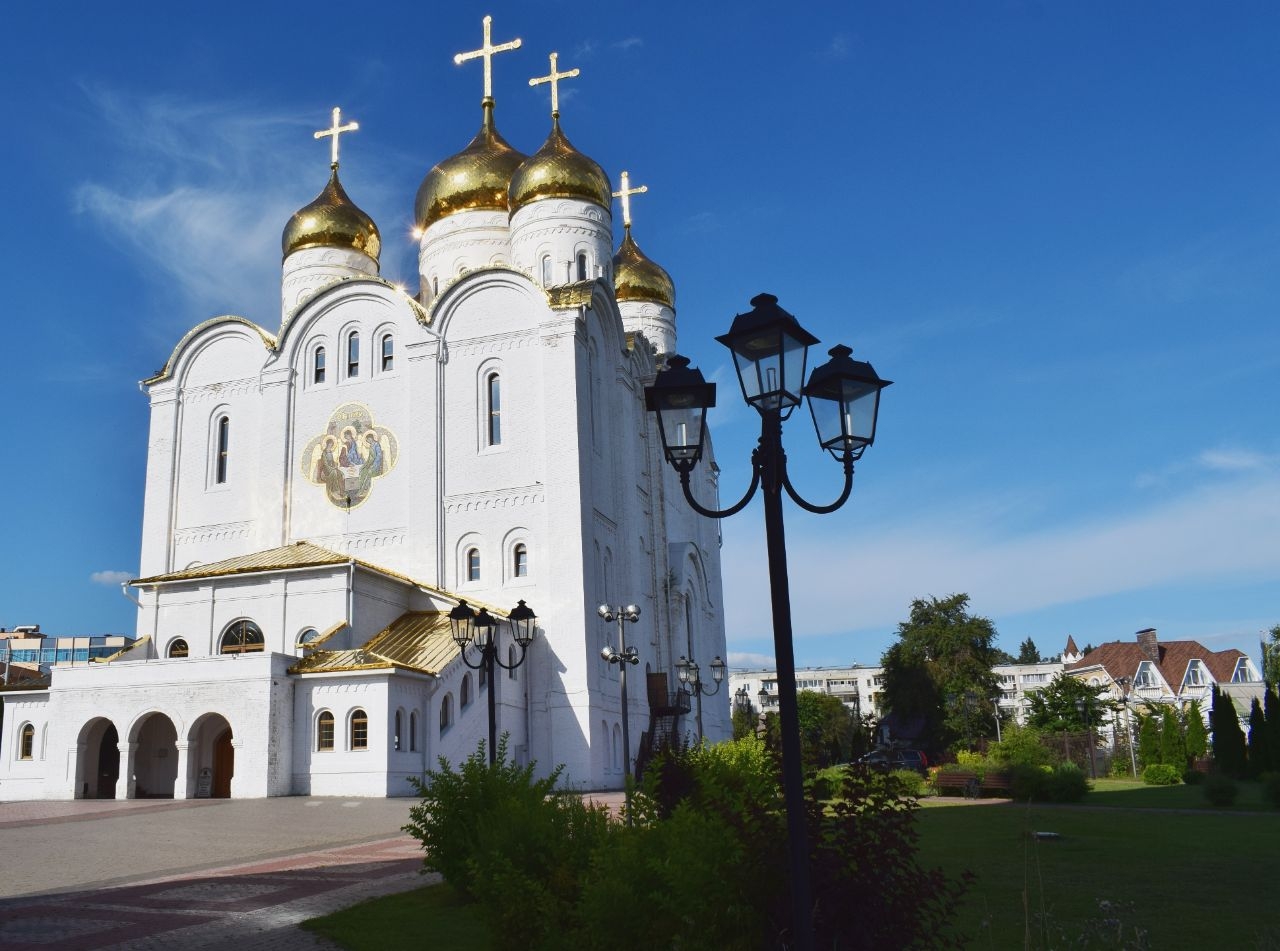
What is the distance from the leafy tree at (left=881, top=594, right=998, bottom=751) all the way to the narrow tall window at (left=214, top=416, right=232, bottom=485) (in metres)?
27.4

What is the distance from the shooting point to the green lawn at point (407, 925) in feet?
24.4

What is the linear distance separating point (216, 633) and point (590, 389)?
11.4 meters

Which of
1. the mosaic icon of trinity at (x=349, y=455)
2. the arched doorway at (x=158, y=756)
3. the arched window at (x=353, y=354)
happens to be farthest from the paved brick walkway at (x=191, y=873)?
the arched window at (x=353, y=354)

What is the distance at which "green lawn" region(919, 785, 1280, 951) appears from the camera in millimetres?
7394

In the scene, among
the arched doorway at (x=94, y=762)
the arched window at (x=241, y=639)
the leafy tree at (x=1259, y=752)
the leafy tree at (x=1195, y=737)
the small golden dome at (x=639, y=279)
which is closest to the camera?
the arched doorway at (x=94, y=762)

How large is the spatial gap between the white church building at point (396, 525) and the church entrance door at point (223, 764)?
7 cm

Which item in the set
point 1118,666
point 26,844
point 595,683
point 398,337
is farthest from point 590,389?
point 1118,666

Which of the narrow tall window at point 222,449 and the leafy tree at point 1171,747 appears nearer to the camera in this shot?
the narrow tall window at point 222,449

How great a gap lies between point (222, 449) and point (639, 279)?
16591 millimetres

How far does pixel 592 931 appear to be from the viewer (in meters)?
5.81

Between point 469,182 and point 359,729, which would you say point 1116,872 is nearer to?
point 359,729

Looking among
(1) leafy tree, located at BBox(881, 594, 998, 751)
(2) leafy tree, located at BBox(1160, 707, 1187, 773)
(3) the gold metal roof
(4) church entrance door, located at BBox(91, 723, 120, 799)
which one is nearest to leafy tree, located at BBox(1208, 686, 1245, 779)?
(2) leafy tree, located at BBox(1160, 707, 1187, 773)

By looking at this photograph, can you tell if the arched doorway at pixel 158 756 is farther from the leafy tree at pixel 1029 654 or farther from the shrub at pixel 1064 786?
the leafy tree at pixel 1029 654

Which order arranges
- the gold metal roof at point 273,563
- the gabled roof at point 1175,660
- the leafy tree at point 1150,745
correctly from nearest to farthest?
1. the gold metal roof at point 273,563
2. the leafy tree at point 1150,745
3. the gabled roof at point 1175,660
